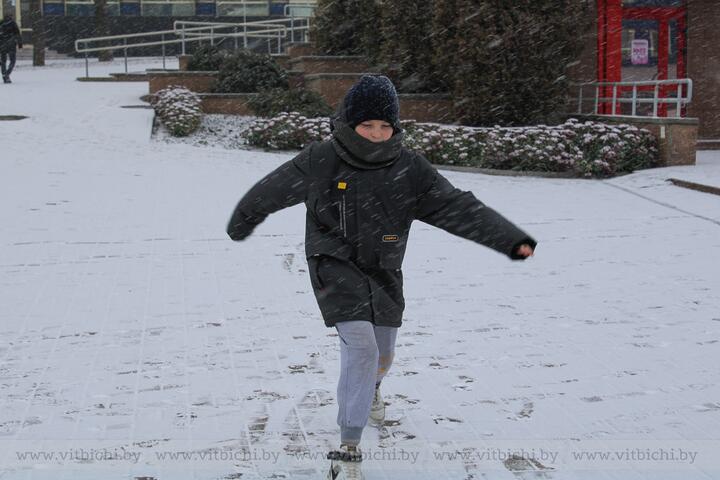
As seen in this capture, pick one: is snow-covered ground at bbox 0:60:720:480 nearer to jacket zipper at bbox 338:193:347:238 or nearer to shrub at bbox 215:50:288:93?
jacket zipper at bbox 338:193:347:238

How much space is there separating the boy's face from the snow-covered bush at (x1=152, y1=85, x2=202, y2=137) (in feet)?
43.3

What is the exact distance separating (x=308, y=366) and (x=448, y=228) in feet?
5.55

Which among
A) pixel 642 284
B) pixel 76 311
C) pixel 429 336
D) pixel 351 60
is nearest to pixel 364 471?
pixel 429 336

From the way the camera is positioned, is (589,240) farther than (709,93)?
No

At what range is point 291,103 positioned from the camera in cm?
1714

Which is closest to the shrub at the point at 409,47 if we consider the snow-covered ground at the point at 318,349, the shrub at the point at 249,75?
the shrub at the point at 249,75

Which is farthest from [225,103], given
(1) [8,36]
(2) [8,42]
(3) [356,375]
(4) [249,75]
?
(3) [356,375]

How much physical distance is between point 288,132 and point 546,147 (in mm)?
4260

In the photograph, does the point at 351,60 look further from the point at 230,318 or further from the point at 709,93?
the point at 230,318

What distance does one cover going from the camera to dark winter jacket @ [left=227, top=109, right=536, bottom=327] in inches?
139

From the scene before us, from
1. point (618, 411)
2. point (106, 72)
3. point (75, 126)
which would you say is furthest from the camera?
point (106, 72)

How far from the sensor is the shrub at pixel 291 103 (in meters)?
17.0

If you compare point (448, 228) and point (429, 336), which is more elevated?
point (448, 228)

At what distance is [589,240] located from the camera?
8.81 m
